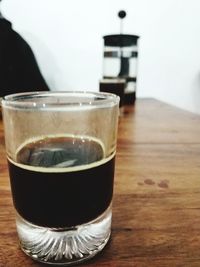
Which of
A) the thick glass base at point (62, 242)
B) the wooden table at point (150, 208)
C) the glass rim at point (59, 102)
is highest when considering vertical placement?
the glass rim at point (59, 102)

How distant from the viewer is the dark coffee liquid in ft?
0.77

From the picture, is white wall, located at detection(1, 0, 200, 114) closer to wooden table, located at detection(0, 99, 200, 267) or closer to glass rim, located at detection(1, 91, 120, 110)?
wooden table, located at detection(0, 99, 200, 267)

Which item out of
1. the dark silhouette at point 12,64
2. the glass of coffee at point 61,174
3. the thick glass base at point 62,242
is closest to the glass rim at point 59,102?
the glass of coffee at point 61,174

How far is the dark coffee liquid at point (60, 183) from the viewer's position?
0.23m

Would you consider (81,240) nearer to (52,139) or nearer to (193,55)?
(52,139)

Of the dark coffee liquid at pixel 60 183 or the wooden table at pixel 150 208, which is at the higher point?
the dark coffee liquid at pixel 60 183

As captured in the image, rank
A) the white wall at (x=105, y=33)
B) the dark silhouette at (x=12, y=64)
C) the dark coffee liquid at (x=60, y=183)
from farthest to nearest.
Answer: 1. the white wall at (x=105, y=33)
2. the dark silhouette at (x=12, y=64)
3. the dark coffee liquid at (x=60, y=183)

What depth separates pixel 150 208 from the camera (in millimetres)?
329

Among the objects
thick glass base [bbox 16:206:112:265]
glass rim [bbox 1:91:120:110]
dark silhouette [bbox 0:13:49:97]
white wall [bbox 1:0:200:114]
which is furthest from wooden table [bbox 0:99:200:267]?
white wall [bbox 1:0:200:114]

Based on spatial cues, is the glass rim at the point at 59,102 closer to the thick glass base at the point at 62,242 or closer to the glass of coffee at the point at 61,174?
the glass of coffee at the point at 61,174

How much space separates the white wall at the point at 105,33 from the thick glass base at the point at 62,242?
4.95ft

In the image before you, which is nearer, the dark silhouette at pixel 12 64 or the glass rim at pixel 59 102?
the glass rim at pixel 59 102

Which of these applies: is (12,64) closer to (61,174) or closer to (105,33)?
(105,33)

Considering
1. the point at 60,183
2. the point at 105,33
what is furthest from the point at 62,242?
the point at 105,33
